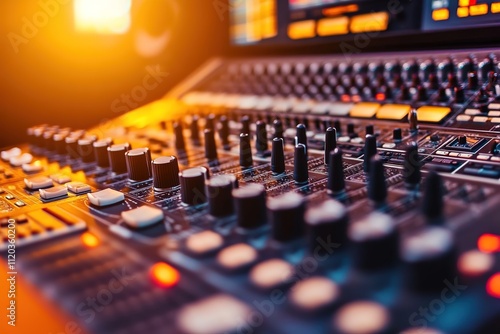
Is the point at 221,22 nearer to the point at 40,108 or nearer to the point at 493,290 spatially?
the point at 40,108

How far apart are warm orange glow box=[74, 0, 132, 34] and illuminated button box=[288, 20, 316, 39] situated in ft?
2.35

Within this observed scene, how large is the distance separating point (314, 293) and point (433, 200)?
241mm

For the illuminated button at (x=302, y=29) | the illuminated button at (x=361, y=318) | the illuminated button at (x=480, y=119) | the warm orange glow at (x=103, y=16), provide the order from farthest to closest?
the warm orange glow at (x=103, y=16) < the illuminated button at (x=302, y=29) < the illuminated button at (x=480, y=119) < the illuminated button at (x=361, y=318)

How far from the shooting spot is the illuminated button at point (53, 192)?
3.00 feet

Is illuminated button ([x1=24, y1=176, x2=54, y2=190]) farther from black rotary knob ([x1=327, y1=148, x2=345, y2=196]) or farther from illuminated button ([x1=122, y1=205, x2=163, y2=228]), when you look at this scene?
black rotary knob ([x1=327, y1=148, x2=345, y2=196])

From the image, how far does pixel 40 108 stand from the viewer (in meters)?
1.79

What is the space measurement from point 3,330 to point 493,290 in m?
0.59

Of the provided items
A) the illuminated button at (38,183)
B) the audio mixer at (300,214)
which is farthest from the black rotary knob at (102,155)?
the illuminated button at (38,183)

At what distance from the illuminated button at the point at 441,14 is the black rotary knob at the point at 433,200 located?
78 cm

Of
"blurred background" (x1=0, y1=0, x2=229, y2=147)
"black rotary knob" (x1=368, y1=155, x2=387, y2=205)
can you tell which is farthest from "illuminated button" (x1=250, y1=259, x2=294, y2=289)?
"blurred background" (x1=0, y1=0, x2=229, y2=147)

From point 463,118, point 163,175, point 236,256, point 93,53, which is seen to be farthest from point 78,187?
point 93,53

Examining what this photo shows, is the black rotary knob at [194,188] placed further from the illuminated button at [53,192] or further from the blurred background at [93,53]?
the blurred background at [93,53]

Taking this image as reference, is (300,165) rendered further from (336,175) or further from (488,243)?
(488,243)

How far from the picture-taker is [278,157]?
92 cm
